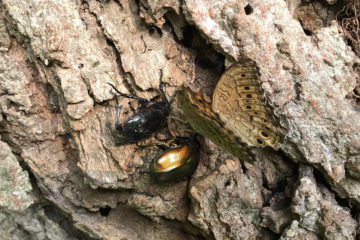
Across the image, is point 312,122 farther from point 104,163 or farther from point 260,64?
point 104,163

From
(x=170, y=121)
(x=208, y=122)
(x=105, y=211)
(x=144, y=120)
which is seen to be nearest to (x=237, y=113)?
(x=208, y=122)

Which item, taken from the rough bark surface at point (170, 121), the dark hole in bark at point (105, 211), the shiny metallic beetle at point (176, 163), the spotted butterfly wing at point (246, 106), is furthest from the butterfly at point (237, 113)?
the dark hole in bark at point (105, 211)

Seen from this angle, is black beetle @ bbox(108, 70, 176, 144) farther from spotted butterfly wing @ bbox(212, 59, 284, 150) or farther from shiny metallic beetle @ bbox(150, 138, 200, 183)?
spotted butterfly wing @ bbox(212, 59, 284, 150)

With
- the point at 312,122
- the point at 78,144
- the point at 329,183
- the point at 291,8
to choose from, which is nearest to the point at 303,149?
the point at 312,122

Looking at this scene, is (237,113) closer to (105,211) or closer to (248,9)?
(248,9)

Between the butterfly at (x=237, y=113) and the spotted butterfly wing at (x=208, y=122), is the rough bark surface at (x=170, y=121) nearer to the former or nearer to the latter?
the butterfly at (x=237, y=113)

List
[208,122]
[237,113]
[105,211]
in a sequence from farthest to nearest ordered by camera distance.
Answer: [105,211], [237,113], [208,122]
